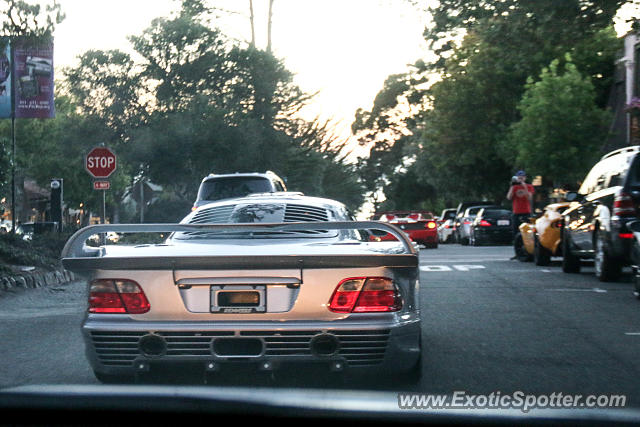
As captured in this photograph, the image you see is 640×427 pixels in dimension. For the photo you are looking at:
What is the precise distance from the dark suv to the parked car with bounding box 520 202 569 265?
1194mm

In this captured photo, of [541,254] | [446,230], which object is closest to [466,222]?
[446,230]

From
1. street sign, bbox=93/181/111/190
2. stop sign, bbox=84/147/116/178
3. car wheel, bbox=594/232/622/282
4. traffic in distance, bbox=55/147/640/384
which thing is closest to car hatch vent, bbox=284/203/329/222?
traffic in distance, bbox=55/147/640/384

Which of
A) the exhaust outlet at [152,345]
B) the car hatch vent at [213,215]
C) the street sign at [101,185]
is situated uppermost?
the street sign at [101,185]

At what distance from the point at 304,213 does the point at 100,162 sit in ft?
41.6

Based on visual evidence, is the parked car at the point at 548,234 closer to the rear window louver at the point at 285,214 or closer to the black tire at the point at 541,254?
the black tire at the point at 541,254

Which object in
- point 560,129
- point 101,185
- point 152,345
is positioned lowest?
point 152,345

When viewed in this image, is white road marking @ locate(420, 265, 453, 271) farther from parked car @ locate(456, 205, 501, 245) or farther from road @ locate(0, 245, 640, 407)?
parked car @ locate(456, 205, 501, 245)

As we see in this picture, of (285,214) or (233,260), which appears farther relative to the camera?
(285,214)

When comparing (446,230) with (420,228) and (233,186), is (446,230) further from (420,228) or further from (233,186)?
(233,186)

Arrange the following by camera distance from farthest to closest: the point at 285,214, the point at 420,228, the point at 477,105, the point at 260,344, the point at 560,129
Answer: the point at 477,105, the point at 560,129, the point at 420,228, the point at 285,214, the point at 260,344

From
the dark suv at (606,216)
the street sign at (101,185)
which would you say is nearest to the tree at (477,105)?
the street sign at (101,185)

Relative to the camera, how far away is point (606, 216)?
514 inches

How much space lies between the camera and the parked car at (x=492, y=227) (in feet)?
105

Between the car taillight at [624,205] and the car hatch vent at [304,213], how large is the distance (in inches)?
243
